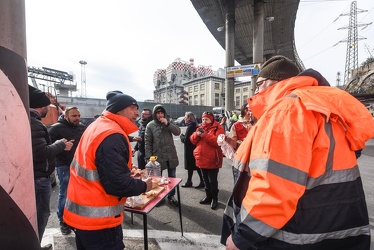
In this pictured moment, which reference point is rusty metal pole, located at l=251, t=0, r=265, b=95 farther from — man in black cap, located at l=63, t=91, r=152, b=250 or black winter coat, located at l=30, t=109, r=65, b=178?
man in black cap, located at l=63, t=91, r=152, b=250

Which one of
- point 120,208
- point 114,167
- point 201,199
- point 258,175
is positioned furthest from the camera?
point 201,199

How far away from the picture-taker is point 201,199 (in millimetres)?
4512

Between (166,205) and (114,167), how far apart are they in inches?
115

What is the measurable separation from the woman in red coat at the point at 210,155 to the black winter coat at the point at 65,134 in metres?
2.27

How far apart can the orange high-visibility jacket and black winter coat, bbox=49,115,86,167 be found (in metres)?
3.36

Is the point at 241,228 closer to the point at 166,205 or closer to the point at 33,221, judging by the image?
the point at 33,221

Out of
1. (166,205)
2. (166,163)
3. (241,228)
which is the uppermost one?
(241,228)

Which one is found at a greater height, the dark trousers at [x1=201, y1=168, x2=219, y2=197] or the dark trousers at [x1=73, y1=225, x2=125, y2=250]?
the dark trousers at [x1=73, y1=225, x2=125, y2=250]

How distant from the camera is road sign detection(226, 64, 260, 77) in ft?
31.7

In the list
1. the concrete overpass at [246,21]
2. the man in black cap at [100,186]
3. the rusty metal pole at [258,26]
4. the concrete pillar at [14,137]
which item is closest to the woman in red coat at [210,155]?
the man in black cap at [100,186]

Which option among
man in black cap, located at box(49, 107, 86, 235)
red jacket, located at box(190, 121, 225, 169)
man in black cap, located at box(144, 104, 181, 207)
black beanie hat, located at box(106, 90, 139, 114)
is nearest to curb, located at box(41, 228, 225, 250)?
man in black cap, located at box(49, 107, 86, 235)

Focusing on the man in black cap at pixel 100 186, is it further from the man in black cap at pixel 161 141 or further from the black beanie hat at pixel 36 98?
the man in black cap at pixel 161 141

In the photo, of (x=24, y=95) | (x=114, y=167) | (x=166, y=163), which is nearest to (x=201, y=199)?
(x=166, y=163)

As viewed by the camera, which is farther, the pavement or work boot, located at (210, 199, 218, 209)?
work boot, located at (210, 199, 218, 209)
